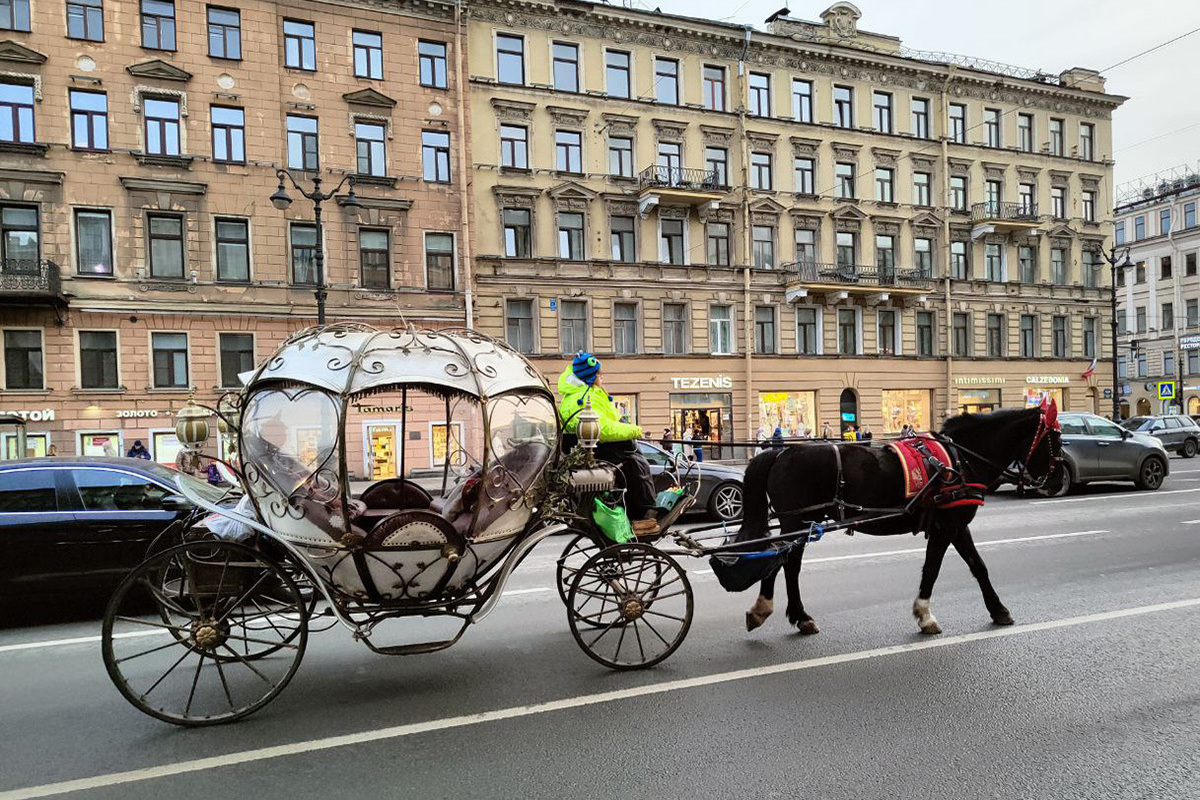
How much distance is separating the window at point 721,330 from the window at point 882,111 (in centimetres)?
1137

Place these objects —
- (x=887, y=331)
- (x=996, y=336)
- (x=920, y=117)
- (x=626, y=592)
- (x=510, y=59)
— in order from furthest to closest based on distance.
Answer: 1. (x=996, y=336)
2. (x=920, y=117)
3. (x=887, y=331)
4. (x=510, y=59)
5. (x=626, y=592)

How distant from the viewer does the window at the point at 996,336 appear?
3478cm

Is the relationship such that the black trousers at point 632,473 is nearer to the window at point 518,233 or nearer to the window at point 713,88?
the window at point 518,233

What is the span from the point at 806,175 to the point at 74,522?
29.9 metres

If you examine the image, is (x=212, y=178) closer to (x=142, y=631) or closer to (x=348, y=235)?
(x=348, y=235)

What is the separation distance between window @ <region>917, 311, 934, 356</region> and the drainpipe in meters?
20.3

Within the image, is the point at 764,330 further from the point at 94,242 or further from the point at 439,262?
the point at 94,242

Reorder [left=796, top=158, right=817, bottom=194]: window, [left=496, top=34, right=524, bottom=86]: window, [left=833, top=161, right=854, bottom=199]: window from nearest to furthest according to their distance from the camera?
[left=496, top=34, right=524, bottom=86]: window
[left=796, top=158, right=817, bottom=194]: window
[left=833, top=161, right=854, bottom=199]: window

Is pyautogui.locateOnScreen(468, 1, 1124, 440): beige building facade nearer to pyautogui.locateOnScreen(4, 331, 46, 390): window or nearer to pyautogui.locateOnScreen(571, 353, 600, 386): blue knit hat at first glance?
pyautogui.locateOnScreen(4, 331, 46, 390): window

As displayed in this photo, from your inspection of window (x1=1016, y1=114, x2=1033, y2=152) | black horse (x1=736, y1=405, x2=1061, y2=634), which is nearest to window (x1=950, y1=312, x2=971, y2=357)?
window (x1=1016, y1=114, x2=1033, y2=152)

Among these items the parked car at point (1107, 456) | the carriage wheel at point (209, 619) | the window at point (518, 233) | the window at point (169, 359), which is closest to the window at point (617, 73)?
the window at point (518, 233)

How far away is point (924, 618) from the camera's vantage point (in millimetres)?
5859

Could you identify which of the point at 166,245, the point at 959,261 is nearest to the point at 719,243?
the point at 959,261

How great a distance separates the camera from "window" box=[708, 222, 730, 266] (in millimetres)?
29422
